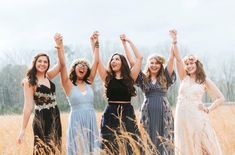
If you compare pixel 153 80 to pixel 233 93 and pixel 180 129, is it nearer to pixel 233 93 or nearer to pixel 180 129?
pixel 180 129

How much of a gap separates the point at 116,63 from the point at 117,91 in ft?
1.15

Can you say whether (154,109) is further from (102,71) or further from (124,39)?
(124,39)

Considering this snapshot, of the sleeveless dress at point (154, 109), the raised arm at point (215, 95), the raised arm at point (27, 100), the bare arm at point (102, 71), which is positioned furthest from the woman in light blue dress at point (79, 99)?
the raised arm at point (215, 95)

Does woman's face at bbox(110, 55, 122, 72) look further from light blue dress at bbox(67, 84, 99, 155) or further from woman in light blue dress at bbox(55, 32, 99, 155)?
light blue dress at bbox(67, 84, 99, 155)

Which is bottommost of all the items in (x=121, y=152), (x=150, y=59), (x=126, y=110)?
(x=121, y=152)

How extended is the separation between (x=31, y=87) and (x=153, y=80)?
163 centimetres

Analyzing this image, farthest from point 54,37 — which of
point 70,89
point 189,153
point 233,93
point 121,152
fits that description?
point 233,93

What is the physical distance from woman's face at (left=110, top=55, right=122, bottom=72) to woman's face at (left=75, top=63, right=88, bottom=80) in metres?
0.35

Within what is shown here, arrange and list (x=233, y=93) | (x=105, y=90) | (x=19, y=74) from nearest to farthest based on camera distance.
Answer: (x=105, y=90), (x=233, y=93), (x=19, y=74)

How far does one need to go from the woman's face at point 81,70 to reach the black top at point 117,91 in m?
0.36

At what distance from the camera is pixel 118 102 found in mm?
6184

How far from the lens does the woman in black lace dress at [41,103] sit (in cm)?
588

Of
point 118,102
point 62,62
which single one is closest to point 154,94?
point 118,102

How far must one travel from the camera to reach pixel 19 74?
156ft
